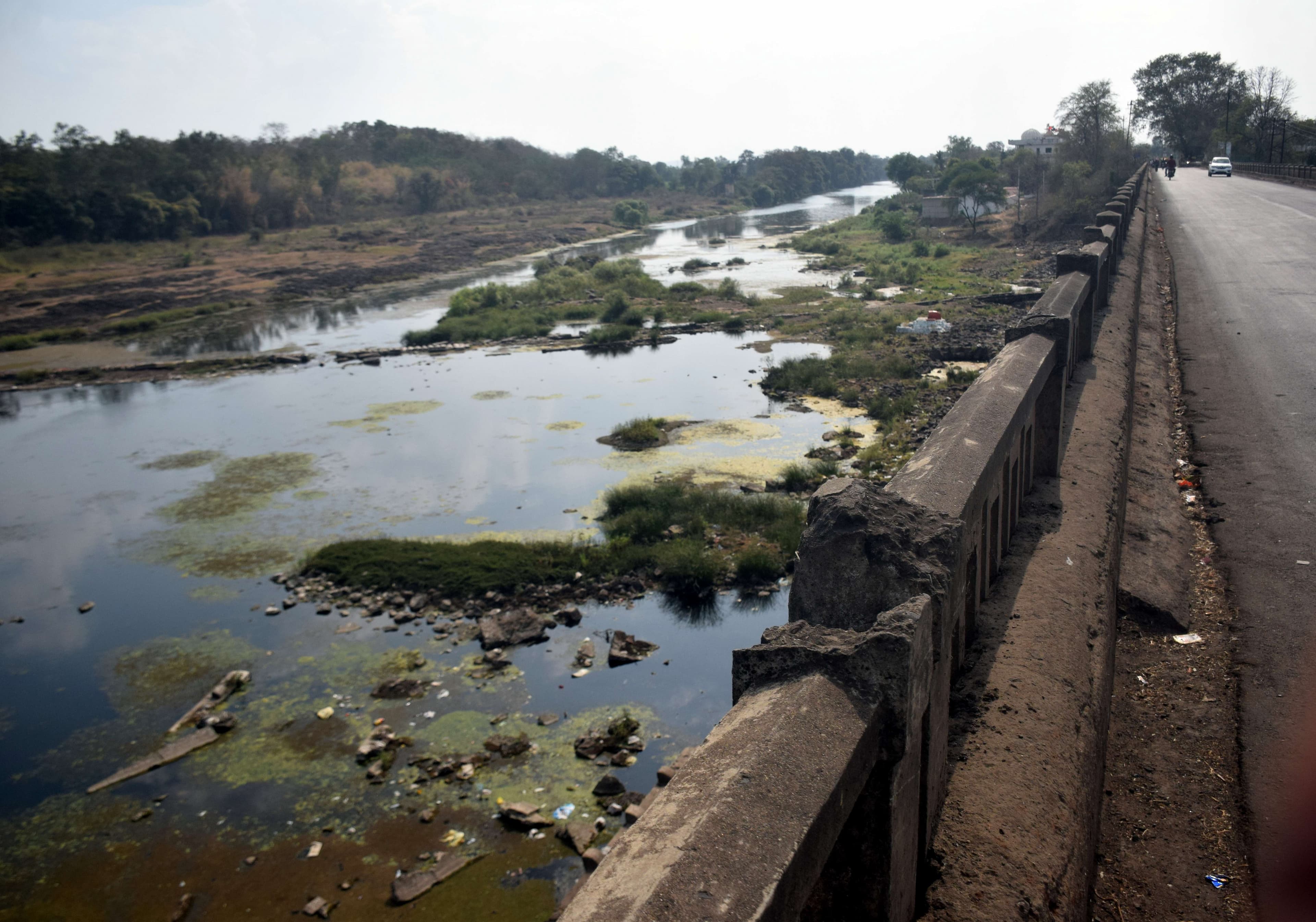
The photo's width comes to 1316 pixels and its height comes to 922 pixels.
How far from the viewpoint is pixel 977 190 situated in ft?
183

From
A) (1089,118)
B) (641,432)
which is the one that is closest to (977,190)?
(1089,118)

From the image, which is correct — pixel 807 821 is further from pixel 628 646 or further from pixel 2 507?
pixel 2 507

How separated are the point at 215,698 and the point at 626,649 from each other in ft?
14.1

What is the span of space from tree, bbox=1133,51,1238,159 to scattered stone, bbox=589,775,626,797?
78.3 metres

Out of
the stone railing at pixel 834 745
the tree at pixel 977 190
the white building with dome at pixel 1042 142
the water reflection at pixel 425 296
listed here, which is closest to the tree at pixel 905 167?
the white building with dome at pixel 1042 142

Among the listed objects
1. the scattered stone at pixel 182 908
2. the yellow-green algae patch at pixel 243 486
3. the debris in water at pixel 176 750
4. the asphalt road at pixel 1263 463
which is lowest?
the scattered stone at pixel 182 908

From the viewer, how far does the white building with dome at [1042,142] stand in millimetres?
57609

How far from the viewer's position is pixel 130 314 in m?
37.0

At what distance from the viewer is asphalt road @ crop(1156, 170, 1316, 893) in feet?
13.2

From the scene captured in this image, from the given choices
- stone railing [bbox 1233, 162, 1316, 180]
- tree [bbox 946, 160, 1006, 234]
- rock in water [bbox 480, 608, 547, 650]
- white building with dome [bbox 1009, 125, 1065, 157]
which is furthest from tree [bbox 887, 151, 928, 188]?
rock in water [bbox 480, 608, 547, 650]

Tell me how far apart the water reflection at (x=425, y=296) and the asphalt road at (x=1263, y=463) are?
22.1m

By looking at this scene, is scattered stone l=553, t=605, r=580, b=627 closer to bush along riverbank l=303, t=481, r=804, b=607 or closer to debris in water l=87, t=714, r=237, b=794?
bush along riverbank l=303, t=481, r=804, b=607

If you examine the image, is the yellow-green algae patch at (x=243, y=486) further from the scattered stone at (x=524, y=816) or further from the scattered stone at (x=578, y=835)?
the scattered stone at (x=578, y=835)

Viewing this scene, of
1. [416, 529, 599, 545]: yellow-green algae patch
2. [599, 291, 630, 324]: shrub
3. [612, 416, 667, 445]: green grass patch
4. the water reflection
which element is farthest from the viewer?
[599, 291, 630, 324]: shrub
